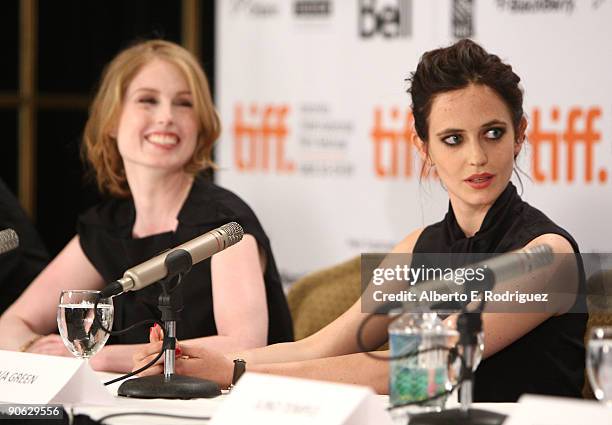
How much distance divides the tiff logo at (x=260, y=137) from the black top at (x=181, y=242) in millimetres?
1087

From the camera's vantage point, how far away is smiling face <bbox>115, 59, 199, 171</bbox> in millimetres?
3385

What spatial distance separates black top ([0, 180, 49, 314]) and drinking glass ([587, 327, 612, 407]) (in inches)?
94.3

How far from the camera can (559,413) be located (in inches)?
64.4

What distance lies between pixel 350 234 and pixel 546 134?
3.26 feet

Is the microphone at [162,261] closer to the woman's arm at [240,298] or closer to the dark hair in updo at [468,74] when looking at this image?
the dark hair in updo at [468,74]

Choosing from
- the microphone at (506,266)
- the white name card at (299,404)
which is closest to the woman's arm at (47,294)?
the microphone at (506,266)

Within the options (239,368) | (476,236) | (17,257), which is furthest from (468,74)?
(17,257)

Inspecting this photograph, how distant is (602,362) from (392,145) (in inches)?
95.8

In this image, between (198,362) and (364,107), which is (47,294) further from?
(364,107)

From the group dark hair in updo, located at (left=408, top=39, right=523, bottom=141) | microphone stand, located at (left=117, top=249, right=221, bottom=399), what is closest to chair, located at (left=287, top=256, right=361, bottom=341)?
dark hair in updo, located at (left=408, top=39, right=523, bottom=141)

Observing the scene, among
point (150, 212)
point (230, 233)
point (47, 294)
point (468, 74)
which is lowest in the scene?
point (47, 294)

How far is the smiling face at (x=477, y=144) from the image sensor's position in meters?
2.57

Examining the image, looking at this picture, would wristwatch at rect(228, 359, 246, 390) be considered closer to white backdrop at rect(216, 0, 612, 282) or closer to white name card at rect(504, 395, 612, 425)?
white name card at rect(504, 395, 612, 425)

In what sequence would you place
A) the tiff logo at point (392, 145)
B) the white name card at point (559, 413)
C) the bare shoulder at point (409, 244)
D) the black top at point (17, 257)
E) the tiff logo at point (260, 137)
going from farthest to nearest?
1. the tiff logo at point (260, 137)
2. the tiff logo at point (392, 145)
3. the black top at point (17, 257)
4. the bare shoulder at point (409, 244)
5. the white name card at point (559, 413)
